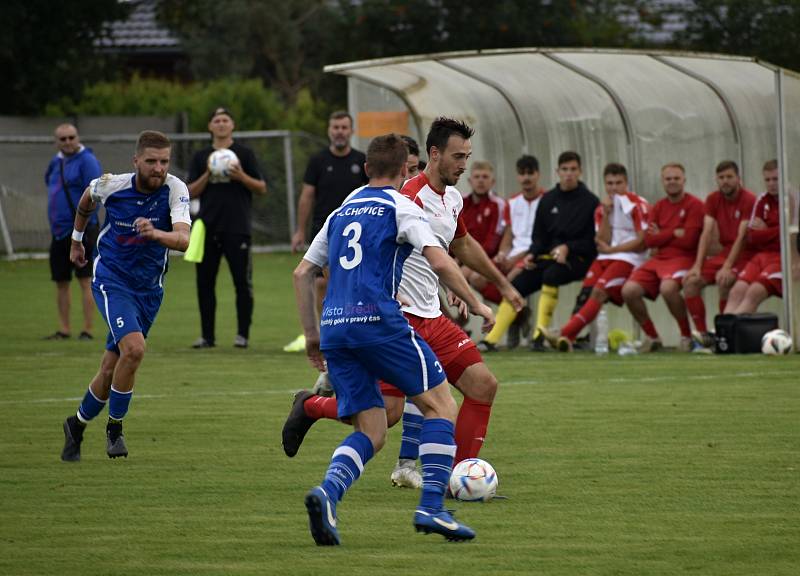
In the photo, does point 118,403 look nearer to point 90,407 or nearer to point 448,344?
point 90,407

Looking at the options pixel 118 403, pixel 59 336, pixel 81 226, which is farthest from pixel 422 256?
pixel 59 336

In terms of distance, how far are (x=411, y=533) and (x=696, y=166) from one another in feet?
37.1

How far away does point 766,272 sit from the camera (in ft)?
48.4

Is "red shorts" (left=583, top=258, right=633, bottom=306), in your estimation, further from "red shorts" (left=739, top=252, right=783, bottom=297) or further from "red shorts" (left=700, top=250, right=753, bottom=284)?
"red shorts" (left=739, top=252, right=783, bottom=297)

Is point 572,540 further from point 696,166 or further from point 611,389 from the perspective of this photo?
point 696,166

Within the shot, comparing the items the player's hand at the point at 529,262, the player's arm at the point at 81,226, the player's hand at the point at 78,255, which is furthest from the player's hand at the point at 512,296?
the player's hand at the point at 529,262

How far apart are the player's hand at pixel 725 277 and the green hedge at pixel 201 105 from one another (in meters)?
20.9

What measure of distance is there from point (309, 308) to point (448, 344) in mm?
1168

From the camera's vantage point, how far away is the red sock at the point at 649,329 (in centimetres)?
1553

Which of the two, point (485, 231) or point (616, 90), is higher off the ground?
point (616, 90)

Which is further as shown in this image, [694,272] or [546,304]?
[546,304]

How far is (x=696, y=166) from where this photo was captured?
17250 mm

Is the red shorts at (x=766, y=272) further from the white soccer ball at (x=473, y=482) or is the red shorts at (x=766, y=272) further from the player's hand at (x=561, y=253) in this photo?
the white soccer ball at (x=473, y=482)

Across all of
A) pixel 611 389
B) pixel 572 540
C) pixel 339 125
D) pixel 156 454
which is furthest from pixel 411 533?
pixel 339 125
